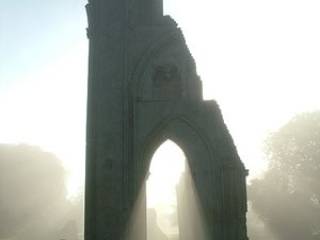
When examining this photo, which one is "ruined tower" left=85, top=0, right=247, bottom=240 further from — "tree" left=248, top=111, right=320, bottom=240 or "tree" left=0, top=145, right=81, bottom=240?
"tree" left=0, top=145, right=81, bottom=240

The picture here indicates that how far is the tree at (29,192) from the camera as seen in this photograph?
40531 millimetres

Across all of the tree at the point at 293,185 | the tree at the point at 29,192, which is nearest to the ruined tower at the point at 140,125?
the tree at the point at 293,185

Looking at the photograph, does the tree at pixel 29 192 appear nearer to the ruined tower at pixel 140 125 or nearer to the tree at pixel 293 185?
the tree at pixel 293 185

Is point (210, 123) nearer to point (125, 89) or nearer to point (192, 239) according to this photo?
point (125, 89)

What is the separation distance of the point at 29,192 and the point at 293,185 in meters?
26.4

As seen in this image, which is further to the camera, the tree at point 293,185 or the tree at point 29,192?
the tree at point 29,192

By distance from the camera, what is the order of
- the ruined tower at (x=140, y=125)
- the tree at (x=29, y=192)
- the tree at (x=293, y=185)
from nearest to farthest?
1. the ruined tower at (x=140, y=125)
2. the tree at (x=293, y=185)
3. the tree at (x=29, y=192)

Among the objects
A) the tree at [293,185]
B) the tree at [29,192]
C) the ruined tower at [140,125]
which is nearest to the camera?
the ruined tower at [140,125]

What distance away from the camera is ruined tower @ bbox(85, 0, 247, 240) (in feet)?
40.5

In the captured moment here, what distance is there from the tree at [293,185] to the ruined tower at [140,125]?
756 inches

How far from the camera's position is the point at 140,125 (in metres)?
12.9

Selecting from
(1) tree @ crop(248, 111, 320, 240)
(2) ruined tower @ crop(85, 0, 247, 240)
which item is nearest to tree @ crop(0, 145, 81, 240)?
(1) tree @ crop(248, 111, 320, 240)

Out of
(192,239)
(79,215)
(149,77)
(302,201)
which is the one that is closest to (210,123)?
(149,77)

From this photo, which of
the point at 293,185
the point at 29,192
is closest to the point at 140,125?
the point at 293,185
